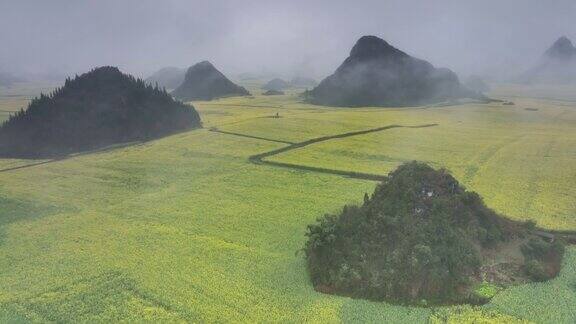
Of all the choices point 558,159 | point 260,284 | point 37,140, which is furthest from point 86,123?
point 558,159

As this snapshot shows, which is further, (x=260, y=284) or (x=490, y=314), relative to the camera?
(x=260, y=284)

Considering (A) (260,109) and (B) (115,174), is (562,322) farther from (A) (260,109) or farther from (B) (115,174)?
(A) (260,109)

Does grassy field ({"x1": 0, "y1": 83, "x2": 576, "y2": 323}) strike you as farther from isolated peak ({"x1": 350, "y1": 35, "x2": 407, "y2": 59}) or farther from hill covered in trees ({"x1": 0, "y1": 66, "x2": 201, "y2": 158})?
isolated peak ({"x1": 350, "y1": 35, "x2": 407, "y2": 59})

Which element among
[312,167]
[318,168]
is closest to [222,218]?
[318,168]

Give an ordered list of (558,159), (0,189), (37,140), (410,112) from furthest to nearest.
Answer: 1. (410,112)
2. (37,140)
3. (558,159)
4. (0,189)

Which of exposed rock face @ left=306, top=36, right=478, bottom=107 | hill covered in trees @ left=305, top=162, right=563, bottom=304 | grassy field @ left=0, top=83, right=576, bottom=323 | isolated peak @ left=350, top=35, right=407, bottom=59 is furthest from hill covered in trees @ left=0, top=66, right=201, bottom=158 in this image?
isolated peak @ left=350, top=35, right=407, bottom=59
